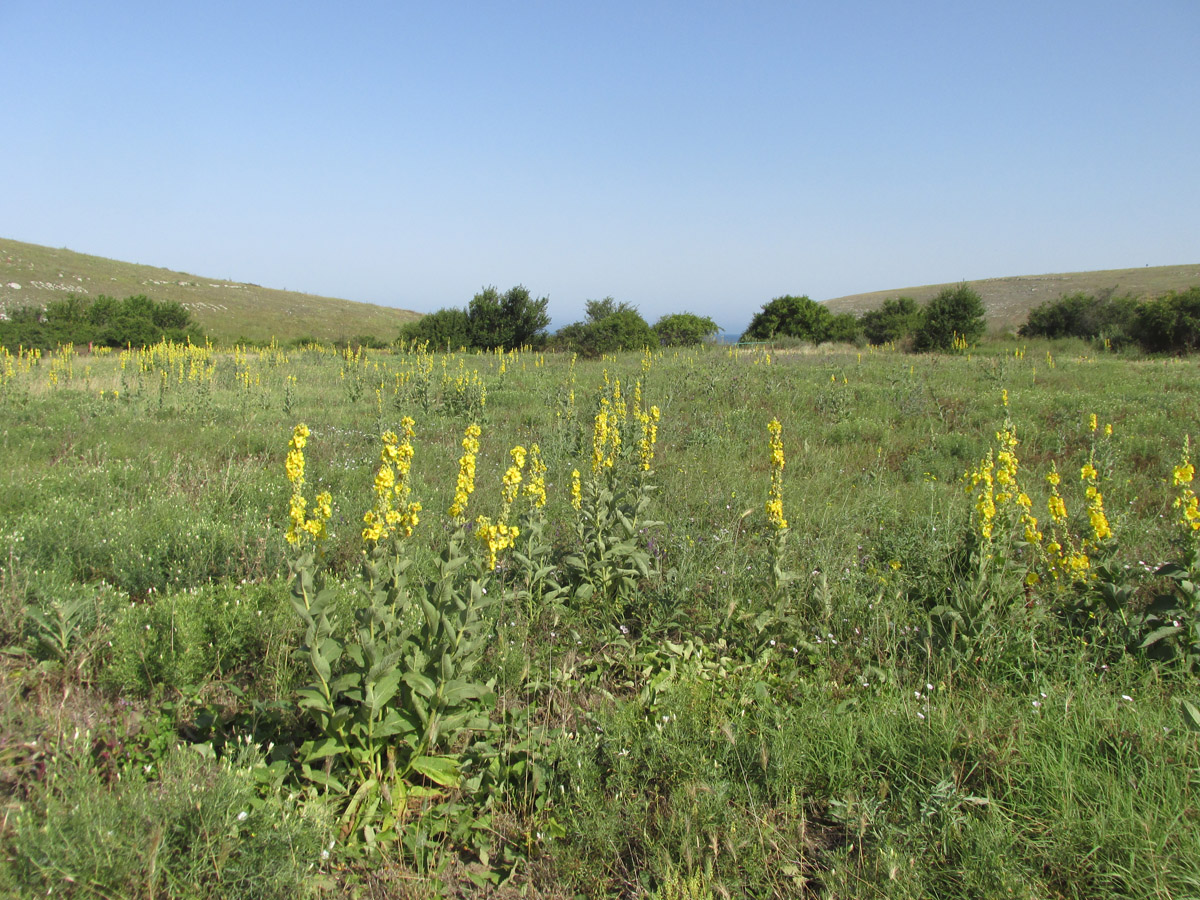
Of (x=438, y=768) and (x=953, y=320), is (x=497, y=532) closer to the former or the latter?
(x=438, y=768)

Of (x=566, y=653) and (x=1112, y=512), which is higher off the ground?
(x=1112, y=512)

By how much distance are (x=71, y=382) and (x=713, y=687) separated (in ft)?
46.9

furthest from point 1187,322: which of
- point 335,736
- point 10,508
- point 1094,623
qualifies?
point 10,508

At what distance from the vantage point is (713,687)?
2787mm

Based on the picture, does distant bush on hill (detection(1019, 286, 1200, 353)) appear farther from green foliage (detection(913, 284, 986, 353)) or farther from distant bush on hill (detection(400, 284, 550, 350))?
distant bush on hill (detection(400, 284, 550, 350))

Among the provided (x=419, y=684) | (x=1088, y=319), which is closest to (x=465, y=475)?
(x=419, y=684)

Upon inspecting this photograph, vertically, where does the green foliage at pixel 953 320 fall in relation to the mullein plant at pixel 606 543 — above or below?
above

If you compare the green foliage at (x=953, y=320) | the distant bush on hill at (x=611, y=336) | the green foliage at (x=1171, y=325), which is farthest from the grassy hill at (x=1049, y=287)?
the distant bush on hill at (x=611, y=336)

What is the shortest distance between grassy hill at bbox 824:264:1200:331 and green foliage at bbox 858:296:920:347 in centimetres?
649

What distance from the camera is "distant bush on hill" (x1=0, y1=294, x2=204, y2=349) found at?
2194cm

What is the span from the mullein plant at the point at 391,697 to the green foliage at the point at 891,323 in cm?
2840

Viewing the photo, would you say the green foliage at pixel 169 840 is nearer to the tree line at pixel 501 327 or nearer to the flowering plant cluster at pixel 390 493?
the flowering plant cluster at pixel 390 493

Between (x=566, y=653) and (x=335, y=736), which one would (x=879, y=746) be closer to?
A: (x=566, y=653)

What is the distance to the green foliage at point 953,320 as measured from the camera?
71.2ft
